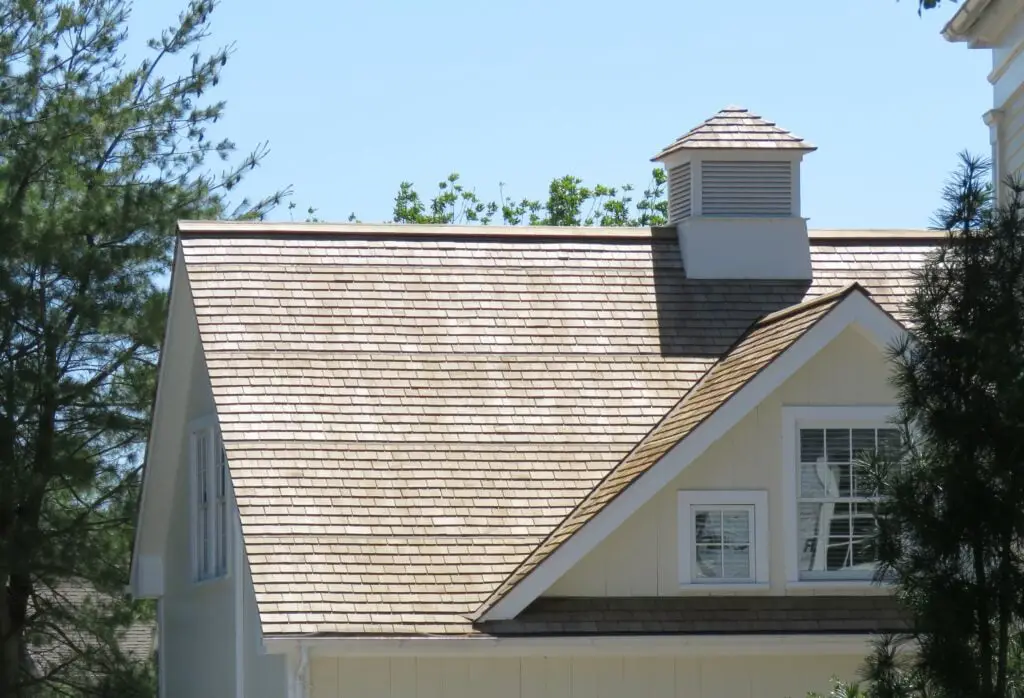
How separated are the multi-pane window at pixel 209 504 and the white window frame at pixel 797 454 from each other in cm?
491

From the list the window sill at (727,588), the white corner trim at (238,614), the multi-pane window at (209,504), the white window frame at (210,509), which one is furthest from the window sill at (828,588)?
the multi-pane window at (209,504)

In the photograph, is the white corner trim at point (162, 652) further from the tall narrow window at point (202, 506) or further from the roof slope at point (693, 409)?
the roof slope at point (693, 409)

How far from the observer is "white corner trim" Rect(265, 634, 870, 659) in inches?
516

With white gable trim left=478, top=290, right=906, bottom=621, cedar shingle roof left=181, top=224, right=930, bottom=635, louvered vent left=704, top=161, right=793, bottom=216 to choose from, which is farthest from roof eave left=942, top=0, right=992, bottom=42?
louvered vent left=704, top=161, right=793, bottom=216

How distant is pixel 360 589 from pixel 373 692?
2.51 ft

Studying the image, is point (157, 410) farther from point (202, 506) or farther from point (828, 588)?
point (828, 588)

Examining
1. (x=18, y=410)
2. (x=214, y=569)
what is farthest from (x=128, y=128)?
(x=214, y=569)

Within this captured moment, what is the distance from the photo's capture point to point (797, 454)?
14.4 metres

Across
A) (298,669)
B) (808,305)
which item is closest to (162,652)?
(298,669)

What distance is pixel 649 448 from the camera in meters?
14.9

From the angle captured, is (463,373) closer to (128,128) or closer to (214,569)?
(214,569)

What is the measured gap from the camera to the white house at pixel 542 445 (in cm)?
1370

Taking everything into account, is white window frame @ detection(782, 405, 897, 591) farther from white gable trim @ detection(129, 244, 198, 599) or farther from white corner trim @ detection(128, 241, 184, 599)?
white corner trim @ detection(128, 241, 184, 599)

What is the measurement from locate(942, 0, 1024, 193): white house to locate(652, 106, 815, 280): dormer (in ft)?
20.6
